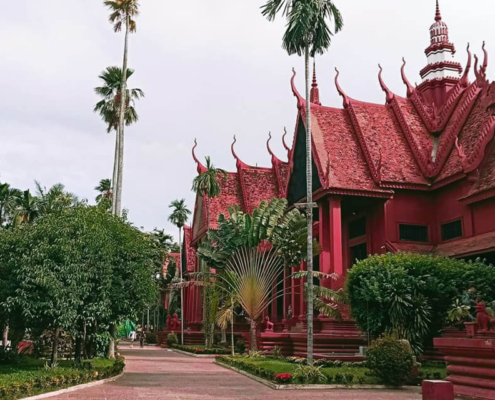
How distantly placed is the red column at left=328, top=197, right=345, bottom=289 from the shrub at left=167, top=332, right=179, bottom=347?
23.5 m

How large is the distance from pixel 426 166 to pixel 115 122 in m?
15.4

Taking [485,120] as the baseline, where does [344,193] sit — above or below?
below

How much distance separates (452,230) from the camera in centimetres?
2478

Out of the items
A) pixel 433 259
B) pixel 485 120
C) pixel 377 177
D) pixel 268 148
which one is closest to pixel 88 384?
pixel 433 259

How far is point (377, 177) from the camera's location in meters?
25.6

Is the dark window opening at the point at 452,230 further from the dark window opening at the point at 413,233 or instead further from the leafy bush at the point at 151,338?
the leafy bush at the point at 151,338

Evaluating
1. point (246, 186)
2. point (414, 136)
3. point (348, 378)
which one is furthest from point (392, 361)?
point (246, 186)

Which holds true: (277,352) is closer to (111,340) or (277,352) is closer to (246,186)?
(111,340)

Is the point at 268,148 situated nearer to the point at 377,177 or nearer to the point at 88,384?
the point at 377,177

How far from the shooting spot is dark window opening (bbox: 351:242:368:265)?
27503mm

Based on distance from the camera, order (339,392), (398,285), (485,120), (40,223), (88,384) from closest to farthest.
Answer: (339,392) → (88,384) → (40,223) → (398,285) → (485,120)

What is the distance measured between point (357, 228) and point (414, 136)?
535 centimetres

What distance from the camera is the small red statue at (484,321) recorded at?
1235 cm

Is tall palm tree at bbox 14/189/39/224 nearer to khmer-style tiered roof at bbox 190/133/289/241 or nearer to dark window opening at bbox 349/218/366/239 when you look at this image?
khmer-style tiered roof at bbox 190/133/289/241
